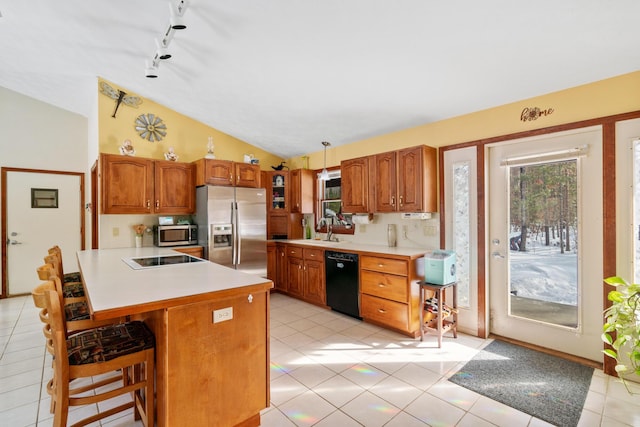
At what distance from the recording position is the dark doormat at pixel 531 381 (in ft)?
6.86

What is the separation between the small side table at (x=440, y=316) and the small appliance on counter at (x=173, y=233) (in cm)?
323

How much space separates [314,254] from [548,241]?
273 cm

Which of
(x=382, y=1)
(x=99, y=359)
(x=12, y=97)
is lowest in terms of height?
(x=99, y=359)

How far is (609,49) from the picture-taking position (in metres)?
2.22

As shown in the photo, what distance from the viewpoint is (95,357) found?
1595 millimetres

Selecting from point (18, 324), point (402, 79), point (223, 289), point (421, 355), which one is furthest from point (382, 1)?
point (18, 324)

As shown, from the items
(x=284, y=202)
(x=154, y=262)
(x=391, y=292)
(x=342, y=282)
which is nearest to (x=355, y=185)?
(x=342, y=282)

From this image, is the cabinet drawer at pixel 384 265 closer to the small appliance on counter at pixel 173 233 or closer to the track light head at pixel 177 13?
the small appliance on counter at pixel 173 233

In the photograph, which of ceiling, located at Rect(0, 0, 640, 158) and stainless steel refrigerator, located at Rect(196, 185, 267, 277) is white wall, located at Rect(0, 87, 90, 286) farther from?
stainless steel refrigerator, located at Rect(196, 185, 267, 277)

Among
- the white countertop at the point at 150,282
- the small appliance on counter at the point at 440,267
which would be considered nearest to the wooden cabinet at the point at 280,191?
the white countertop at the point at 150,282

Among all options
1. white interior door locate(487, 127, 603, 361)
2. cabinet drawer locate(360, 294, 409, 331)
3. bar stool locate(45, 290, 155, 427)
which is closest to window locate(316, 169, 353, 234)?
cabinet drawer locate(360, 294, 409, 331)

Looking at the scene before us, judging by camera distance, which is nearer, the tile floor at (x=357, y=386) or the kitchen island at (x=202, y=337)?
the kitchen island at (x=202, y=337)

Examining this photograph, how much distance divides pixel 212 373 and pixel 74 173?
5.28m

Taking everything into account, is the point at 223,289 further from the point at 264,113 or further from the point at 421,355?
the point at 264,113
